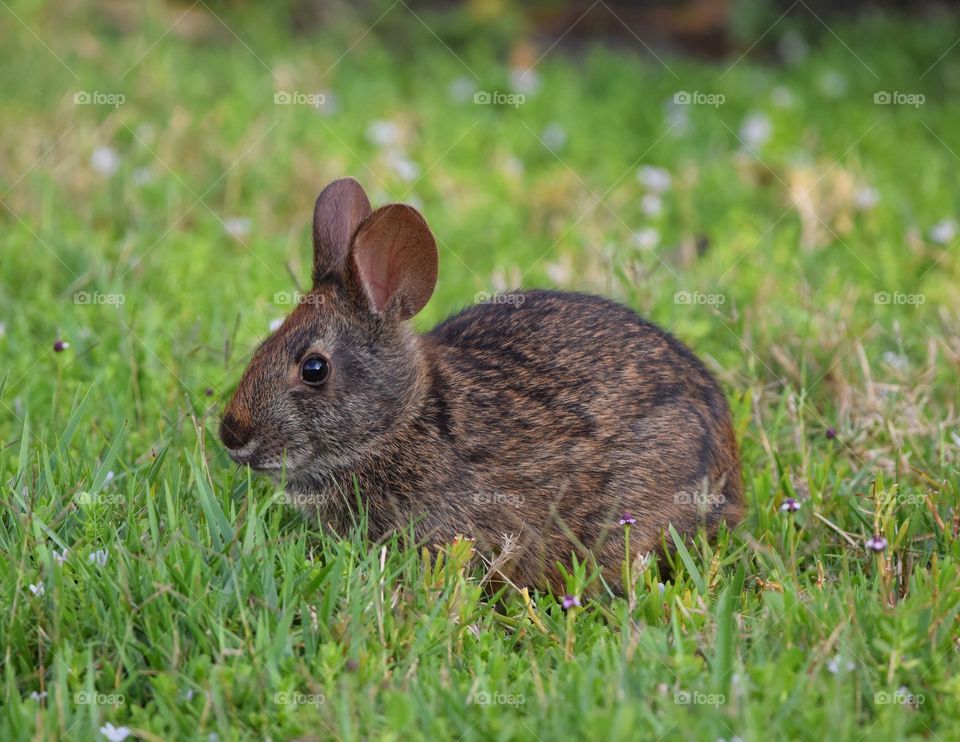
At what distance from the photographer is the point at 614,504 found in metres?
4.54

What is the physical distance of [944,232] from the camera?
7234 mm

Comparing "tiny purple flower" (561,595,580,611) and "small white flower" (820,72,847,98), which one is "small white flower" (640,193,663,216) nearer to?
"small white flower" (820,72,847,98)

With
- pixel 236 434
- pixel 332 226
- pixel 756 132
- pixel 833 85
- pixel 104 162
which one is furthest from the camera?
pixel 833 85

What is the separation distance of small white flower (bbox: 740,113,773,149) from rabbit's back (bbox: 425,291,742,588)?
4331 millimetres

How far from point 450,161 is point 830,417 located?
395cm

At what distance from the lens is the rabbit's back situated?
4.55 m

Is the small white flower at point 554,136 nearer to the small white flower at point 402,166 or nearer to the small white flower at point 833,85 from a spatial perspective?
the small white flower at point 402,166

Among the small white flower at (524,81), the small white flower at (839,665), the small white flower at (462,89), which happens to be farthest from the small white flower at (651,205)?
the small white flower at (839,665)

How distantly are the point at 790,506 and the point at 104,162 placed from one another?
4.99 meters

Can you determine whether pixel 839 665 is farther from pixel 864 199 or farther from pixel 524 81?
pixel 524 81

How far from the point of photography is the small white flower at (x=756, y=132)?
8.78m

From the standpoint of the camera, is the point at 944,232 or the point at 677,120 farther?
the point at 677,120

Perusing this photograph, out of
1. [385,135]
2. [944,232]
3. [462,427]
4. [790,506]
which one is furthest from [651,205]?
[790,506]

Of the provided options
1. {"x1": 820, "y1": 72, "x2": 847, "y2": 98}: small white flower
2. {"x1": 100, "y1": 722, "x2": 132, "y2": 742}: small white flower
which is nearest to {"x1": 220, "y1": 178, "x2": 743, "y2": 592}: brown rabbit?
{"x1": 100, "y1": 722, "x2": 132, "y2": 742}: small white flower
